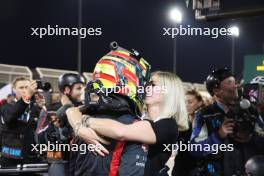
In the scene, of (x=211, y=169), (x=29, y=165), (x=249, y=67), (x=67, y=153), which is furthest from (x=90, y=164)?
(x=29, y=165)

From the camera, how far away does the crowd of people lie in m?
2.37

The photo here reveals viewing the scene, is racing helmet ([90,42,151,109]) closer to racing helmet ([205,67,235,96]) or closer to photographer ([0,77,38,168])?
racing helmet ([205,67,235,96])

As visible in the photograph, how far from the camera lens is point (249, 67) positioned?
18.5 ft

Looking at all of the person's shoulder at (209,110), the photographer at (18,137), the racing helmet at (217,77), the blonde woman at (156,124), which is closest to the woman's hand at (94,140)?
the blonde woman at (156,124)

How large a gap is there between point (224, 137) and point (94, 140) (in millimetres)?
1875

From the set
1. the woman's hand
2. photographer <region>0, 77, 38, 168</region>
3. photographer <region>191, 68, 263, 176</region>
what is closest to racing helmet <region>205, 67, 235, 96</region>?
photographer <region>191, 68, 263, 176</region>

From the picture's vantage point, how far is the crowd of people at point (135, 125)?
2.37 metres

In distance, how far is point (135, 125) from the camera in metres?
2.36

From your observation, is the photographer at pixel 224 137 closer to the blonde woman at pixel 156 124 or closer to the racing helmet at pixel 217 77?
the racing helmet at pixel 217 77

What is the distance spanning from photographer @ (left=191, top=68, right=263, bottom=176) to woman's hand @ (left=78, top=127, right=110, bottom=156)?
5.82ft

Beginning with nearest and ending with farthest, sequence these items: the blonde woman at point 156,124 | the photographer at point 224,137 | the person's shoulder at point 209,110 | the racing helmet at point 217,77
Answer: the blonde woman at point 156,124, the photographer at point 224,137, the person's shoulder at point 209,110, the racing helmet at point 217,77

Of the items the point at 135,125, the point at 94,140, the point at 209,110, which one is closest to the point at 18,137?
the point at 209,110

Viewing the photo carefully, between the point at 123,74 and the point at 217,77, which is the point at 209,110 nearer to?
the point at 217,77

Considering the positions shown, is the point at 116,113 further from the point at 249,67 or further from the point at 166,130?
the point at 249,67
